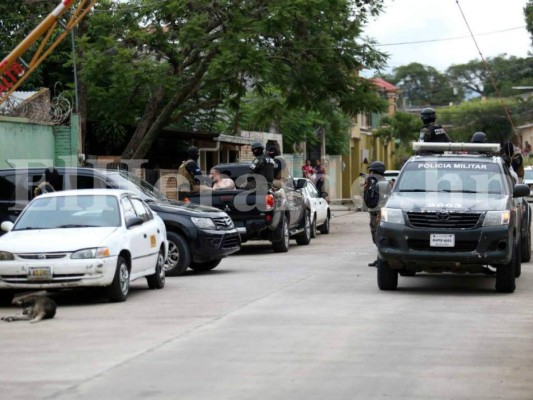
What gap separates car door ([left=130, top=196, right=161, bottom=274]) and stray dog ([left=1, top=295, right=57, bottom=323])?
8.49 feet

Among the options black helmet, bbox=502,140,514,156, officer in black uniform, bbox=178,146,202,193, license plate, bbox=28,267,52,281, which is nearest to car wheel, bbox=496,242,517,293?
black helmet, bbox=502,140,514,156

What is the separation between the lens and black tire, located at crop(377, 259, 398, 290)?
15922 mm

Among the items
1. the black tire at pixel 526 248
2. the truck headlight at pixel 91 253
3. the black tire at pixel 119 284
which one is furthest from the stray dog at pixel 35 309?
the black tire at pixel 526 248

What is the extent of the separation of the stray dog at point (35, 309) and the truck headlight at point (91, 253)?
3.34 ft

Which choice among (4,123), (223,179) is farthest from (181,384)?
(4,123)

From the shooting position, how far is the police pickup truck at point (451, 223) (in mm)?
15250

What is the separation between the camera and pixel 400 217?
15.6m

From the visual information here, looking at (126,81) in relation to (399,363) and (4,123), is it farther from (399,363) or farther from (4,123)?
(399,363)

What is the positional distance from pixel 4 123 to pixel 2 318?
13.5 m

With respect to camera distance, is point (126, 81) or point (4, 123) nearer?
point (4, 123)

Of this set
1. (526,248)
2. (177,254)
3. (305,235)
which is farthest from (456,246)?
(305,235)

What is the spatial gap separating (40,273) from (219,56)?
16352 millimetres

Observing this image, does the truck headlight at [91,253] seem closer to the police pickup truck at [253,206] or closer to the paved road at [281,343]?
the paved road at [281,343]

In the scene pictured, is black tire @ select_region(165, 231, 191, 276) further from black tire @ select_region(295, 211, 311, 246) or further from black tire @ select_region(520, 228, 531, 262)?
black tire @ select_region(295, 211, 311, 246)
